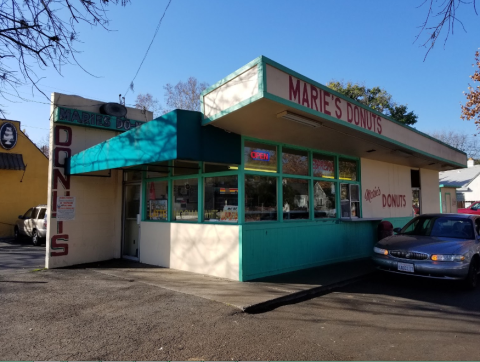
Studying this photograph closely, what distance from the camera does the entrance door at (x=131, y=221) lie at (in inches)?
406

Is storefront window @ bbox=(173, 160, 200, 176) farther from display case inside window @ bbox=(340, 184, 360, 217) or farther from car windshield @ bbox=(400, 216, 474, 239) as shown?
car windshield @ bbox=(400, 216, 474, 239)

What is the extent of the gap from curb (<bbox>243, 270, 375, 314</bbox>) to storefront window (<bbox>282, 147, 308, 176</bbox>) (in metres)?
2.92

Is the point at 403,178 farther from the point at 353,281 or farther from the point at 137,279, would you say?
the point at 137,279

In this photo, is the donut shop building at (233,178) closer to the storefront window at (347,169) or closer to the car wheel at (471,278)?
the storefront window at (347,169)

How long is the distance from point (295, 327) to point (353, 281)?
3.45m

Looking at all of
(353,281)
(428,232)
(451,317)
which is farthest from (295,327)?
(428,232)

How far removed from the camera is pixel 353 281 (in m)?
7.71

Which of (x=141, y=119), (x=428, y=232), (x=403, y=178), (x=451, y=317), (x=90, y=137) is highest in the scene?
(x=141, y=119)

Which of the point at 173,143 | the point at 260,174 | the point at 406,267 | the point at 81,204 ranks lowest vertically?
the point at 406,267

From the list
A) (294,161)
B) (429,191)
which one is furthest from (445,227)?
(429,191)

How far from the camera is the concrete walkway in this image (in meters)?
5.94

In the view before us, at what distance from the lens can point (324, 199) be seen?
9.76 meters

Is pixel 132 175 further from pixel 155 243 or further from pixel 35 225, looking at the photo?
pixel 35 225

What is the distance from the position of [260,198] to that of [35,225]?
39.3 ft
